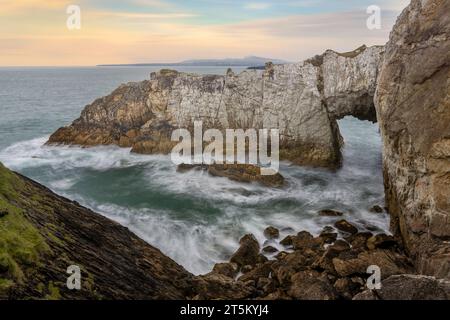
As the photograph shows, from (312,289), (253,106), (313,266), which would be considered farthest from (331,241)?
(253,106)

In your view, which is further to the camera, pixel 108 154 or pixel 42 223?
pixel 108 154

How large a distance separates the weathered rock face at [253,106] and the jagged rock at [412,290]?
75.4ft

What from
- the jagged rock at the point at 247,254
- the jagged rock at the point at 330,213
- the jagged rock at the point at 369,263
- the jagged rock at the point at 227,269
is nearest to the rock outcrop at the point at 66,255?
the jagged rock at the point at 227,269

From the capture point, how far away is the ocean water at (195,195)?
934 inches

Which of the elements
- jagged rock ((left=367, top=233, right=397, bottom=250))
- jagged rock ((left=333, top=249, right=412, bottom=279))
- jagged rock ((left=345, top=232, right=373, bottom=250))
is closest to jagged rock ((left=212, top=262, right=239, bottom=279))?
jagged rock ((left=333, top=249, right=412, bottom=279))

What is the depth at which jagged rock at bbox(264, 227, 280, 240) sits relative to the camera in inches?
910

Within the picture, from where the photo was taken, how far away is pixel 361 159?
39.3 m

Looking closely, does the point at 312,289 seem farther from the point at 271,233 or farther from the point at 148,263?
the point at 271,233

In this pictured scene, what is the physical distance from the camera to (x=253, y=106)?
39.4 metres

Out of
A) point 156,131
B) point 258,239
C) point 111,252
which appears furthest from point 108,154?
point 111,252

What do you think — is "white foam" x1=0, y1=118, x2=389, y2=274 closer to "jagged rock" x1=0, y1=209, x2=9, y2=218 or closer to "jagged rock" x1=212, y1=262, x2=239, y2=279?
"jagged rock" x1=212, y1=262, x2=239, y2=279

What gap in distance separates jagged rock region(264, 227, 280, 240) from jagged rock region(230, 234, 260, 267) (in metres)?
2.25
